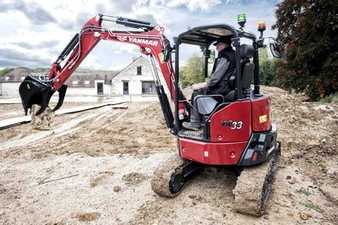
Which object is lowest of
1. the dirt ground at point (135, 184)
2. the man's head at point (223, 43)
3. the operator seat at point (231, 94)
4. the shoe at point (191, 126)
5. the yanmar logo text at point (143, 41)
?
the dirt ground at point (135, 184)

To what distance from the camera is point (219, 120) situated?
15.1 feet

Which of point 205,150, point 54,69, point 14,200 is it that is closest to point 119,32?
point 54,69

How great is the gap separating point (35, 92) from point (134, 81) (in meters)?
37.9

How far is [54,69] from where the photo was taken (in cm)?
639

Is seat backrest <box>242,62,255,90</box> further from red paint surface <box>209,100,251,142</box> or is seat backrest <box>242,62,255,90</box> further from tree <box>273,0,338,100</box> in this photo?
tree <box>273,0,338,100</box>

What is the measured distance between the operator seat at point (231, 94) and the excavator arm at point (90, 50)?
87 cm

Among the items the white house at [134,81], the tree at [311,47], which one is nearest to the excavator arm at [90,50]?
the tree at [311,47]

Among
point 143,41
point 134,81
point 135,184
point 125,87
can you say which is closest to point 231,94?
point 143,41

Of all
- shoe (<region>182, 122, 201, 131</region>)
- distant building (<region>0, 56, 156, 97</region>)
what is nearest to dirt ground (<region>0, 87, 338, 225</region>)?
shoe (<region>182, 122, 201, 131</region>)

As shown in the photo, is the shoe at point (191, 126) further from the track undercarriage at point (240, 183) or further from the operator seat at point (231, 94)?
the track undercarriage at point (240, 183)

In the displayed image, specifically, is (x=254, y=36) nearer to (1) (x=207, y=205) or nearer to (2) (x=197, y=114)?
(2) (x=197, y=114)

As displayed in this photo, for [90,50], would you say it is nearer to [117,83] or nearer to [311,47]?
[311,47]

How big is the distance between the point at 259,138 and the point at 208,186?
3.92 ft

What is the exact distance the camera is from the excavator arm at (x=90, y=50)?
18.6 ft
